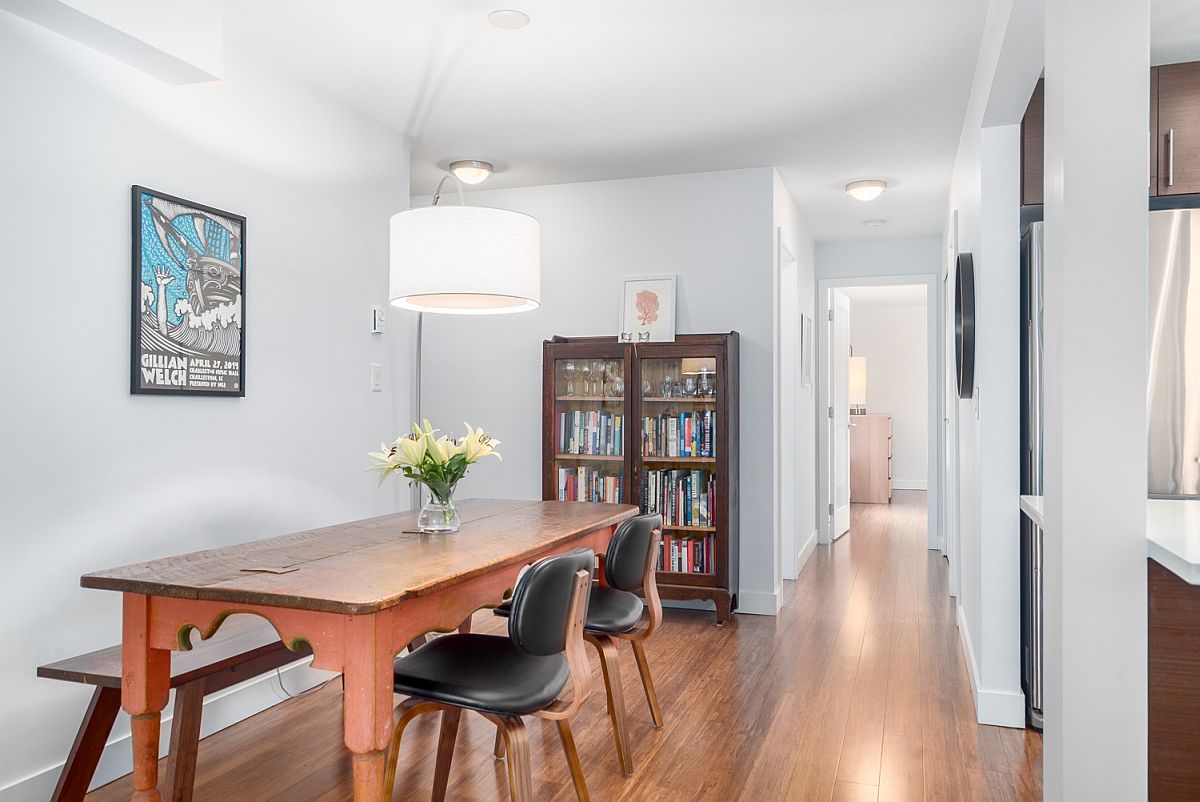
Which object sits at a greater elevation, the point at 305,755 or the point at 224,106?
the point at 224,106

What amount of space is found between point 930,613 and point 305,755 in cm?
333

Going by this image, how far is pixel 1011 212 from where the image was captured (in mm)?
3000

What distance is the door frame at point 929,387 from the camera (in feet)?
21.1

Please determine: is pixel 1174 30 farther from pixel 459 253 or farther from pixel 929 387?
pixel 929 387

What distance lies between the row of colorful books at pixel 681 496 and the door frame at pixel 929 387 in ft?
8.29

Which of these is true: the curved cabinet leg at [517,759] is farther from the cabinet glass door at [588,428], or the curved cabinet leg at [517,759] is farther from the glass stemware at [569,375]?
the glass stemware at [569,375]

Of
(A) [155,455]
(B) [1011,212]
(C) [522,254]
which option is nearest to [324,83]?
(C) [522,254]

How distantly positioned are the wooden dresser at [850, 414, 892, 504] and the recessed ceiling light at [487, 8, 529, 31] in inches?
304

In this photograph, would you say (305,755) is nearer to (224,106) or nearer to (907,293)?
(224,106)

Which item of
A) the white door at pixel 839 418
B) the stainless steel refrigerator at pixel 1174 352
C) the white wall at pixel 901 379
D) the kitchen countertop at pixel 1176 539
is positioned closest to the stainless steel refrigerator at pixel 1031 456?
the stainless steel refrigerator at pixel 1174 352

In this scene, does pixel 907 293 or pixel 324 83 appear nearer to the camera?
pixel 324 83

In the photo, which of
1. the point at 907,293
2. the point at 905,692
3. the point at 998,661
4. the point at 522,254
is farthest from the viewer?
the point at 907,293

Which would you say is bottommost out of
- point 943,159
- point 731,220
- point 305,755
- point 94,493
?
point 305,755

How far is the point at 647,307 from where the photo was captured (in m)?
4.82
